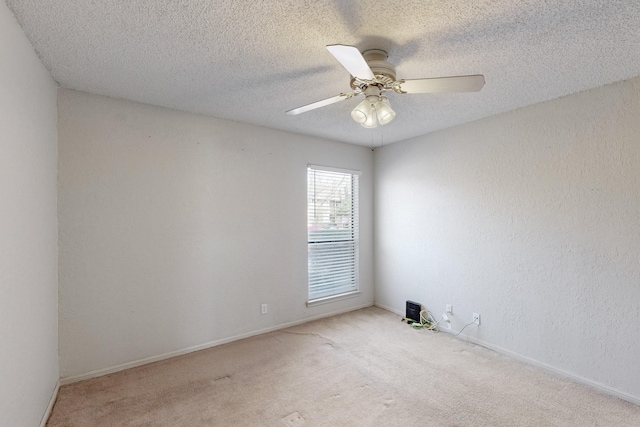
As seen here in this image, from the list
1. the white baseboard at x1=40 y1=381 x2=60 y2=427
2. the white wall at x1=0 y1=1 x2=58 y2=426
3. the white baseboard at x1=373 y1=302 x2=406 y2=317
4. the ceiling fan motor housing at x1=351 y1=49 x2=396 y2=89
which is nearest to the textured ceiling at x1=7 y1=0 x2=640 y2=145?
the ceiling fan motor housing at x1=351 y1=49 x2=396 y2=89

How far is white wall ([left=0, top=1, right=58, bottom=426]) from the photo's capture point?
151 cm

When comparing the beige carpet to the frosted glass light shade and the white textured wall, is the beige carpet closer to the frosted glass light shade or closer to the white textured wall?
the white textured wall

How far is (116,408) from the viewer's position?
2.19 m

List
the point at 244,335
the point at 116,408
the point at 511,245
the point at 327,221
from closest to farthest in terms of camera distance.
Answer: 1. the point at 116,408
2. the point at 511,245
3. the point at 244,335
4. the point at 327,221

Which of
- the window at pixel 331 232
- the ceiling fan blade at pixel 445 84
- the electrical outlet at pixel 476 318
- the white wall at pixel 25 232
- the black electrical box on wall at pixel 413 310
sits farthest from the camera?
the window at pixel 331 232

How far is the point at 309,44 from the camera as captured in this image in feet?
6.16

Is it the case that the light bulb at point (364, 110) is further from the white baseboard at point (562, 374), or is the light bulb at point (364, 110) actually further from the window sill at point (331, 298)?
the white baseboard at point (562, 374)

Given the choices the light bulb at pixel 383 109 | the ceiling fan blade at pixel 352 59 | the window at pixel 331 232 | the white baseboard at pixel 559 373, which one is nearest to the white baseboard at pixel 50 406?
the window at pixel 331 232

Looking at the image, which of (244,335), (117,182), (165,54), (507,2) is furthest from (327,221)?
(507,2)

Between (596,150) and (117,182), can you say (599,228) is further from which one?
(117,182)

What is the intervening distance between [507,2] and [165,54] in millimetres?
2025

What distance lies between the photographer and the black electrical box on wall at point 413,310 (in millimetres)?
3859

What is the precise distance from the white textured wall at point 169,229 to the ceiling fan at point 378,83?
1563 millimetres

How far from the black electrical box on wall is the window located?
0.81 m
